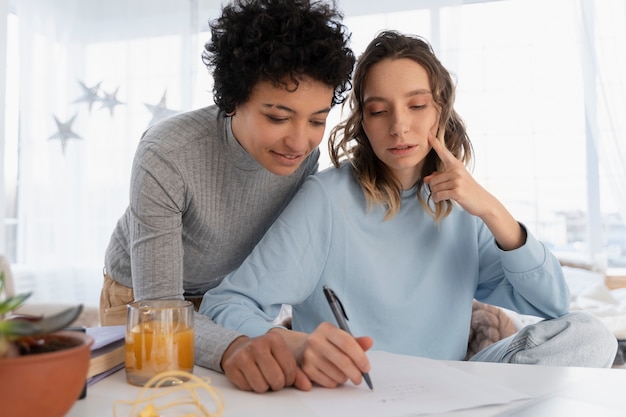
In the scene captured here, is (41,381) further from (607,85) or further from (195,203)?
(607,85)

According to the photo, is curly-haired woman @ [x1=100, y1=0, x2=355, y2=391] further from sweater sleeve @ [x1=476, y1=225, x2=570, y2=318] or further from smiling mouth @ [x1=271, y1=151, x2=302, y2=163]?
sweater sleeve @ [x1=476, y1=225, x2=570, y2=318]

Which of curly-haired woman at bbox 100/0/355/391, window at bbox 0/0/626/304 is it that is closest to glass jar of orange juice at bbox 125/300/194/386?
curly-haired woman at bbox 100/0/355/391

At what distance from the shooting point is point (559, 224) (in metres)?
4.16

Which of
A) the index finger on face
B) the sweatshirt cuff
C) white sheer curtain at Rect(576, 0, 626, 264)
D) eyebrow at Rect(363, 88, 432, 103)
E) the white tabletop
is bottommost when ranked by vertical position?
the white tabletop

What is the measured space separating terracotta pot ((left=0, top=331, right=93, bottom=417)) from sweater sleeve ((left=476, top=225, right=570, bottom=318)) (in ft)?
3.09

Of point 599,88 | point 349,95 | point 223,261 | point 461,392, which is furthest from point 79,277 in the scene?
point 461,392

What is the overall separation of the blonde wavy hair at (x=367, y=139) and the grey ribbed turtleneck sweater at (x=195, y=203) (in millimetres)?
157

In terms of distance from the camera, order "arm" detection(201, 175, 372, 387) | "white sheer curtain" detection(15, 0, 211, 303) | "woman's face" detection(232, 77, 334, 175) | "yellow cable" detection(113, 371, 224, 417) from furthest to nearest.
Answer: "white sheer curtain" detection(15, 0, 211, 303) → "woman's face" detection(232, 77, 334, 175) → "arm" detection(201, 175, 372, 387) → "yellow cable" detection(113, 371, 224, 417)

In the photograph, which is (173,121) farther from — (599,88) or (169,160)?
(599,88)

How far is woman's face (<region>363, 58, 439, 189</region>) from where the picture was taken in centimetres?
135

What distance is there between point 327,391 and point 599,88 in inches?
154

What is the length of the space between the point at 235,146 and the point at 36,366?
93 cm

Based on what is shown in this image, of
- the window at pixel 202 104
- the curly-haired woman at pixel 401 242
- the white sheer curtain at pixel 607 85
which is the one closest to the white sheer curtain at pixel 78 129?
the window at pixel 202 104

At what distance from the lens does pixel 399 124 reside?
133 cm
